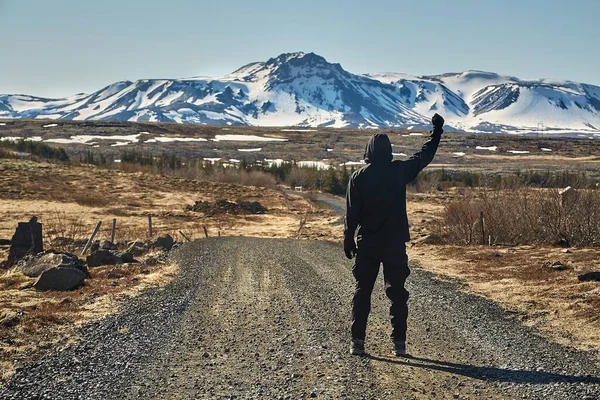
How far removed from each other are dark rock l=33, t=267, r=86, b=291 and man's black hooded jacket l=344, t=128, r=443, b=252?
22.6ft

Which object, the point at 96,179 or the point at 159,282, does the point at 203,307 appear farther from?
the point at 96,179

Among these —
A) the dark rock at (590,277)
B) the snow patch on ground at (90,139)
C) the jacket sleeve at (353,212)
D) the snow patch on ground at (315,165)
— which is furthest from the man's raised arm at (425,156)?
the snow patch on ground at (90,139)

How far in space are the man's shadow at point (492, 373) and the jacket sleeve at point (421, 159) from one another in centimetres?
180

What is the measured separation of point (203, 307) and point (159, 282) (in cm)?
325

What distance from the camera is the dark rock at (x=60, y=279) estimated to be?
11047 millimetres

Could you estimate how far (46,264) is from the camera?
12.6 m

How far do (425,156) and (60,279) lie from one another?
765cm

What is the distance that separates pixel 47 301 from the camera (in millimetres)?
9852

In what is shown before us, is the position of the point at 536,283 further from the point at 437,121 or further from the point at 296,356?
the point at 296,356

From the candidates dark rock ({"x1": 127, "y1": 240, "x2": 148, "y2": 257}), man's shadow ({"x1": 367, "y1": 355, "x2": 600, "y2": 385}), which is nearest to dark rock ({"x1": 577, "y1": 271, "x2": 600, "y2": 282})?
man's shadow ({"x1": 367, "y1": 355, "x2": 600, "y2": 385})

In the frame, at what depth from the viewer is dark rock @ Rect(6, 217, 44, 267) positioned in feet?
55.7

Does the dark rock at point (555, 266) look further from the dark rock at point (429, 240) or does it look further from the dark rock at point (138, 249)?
the dark rock at point (138, 249)

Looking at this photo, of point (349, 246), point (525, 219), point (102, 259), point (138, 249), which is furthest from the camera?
point (138, 249)

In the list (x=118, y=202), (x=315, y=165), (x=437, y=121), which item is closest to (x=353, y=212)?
(x=437, y=121)
